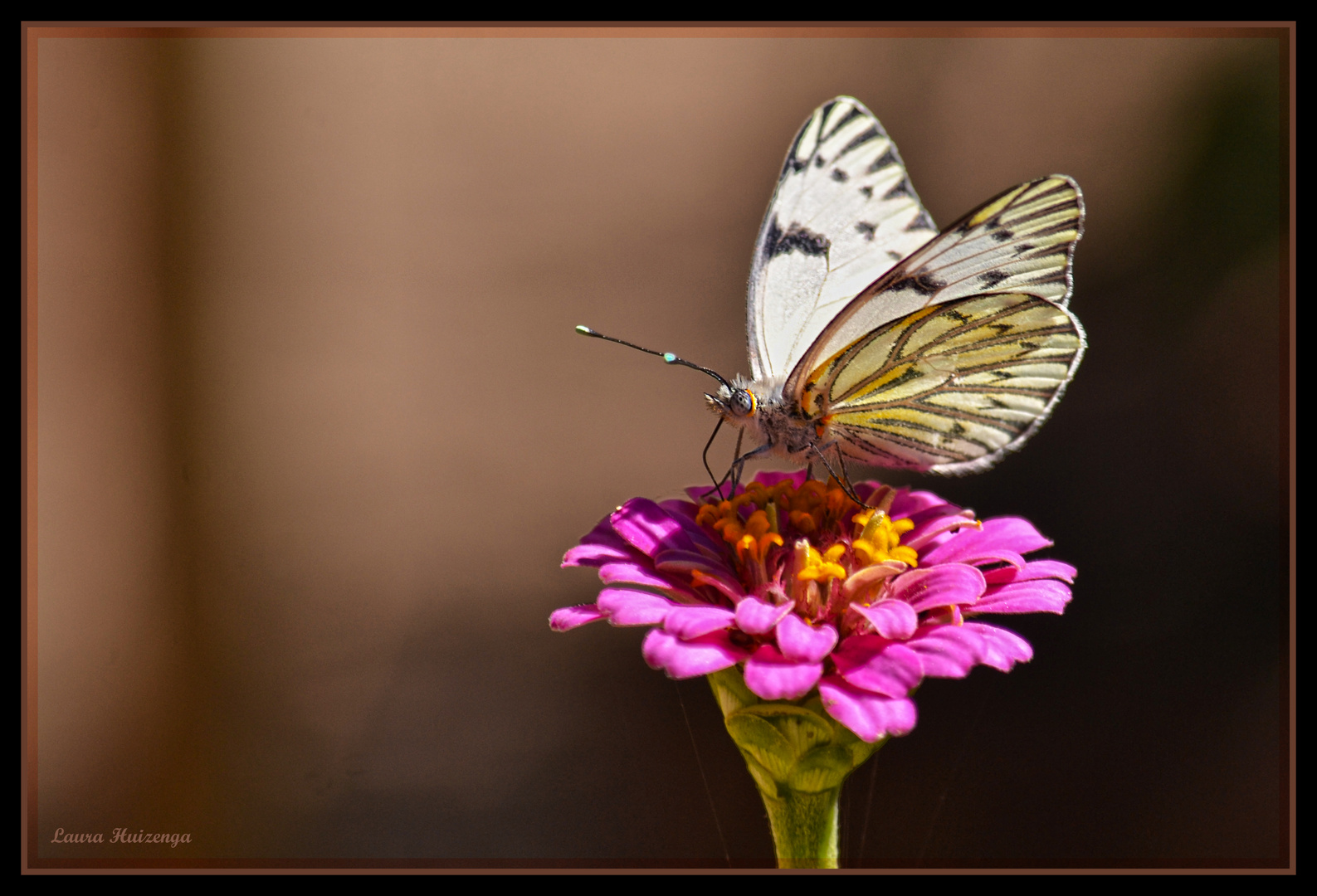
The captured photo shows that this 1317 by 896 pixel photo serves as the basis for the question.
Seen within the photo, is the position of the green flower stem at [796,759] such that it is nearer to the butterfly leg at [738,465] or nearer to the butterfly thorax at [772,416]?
the butterfly leg at [738,465]

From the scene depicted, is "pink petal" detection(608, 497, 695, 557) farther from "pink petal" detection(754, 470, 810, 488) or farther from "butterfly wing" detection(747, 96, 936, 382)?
"butterfly wing" detection(747, 96, 936, 382)

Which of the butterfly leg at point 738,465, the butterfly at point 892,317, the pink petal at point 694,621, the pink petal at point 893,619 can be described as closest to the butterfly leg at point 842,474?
the butterfly at point 892,317

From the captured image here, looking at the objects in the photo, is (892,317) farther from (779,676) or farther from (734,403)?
(779,676)

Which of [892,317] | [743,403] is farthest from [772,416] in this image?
[892,317]

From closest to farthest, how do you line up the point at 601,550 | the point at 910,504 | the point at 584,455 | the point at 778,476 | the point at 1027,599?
the point at 1027,599 → the point at 601,550 → the point at 910,504 → the point at 778,476 → the point at 584,455

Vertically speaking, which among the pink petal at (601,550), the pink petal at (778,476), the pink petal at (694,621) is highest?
the pink petal at (778,476)

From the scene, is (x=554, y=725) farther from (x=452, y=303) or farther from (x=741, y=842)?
(x=452, y=303)

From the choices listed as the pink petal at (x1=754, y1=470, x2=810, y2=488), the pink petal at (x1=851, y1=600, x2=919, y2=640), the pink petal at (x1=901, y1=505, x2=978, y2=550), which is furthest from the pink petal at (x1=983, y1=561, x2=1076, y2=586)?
the pink petal at (x1=754, y1=470, x2=810, y2=488)
